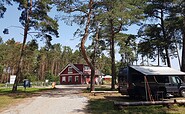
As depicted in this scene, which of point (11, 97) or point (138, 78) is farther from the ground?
point (138, 78)

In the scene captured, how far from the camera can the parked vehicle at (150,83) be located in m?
14.6

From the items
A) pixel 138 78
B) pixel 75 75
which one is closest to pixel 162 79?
pixel 138 78

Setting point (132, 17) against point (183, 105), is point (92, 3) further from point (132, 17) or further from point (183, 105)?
point (183, 105)

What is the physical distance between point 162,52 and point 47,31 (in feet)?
46.3

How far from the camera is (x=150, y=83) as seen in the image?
14984 mm

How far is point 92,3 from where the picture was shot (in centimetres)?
2102

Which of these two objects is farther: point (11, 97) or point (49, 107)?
point (11, 97)

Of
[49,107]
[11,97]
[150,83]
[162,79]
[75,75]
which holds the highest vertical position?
[75,75]

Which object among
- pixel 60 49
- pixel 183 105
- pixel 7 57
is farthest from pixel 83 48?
pixel 60 49

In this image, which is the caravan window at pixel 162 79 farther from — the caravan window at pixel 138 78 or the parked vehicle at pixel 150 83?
the caravan window at pixel 138 78

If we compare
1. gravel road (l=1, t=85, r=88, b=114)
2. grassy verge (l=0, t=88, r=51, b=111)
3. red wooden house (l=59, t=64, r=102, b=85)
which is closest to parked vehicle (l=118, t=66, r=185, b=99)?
gravel road (l=1, t=85, r=88, b=114)

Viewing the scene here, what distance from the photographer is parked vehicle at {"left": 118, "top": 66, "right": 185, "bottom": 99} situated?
48.0 ft

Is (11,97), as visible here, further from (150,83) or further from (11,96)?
(150,83)

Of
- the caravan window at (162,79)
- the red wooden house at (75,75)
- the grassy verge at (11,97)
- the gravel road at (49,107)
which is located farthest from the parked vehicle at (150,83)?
the red wooden house at (75,75)
